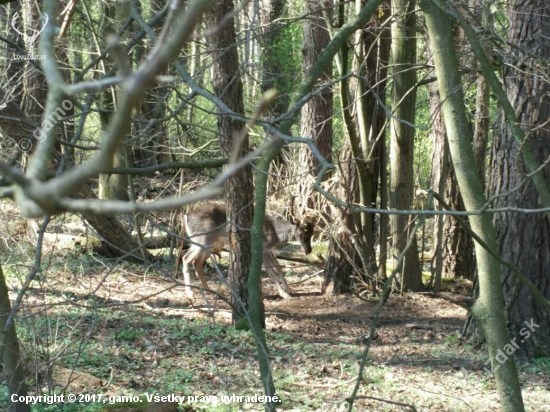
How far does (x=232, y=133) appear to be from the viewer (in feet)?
27.9

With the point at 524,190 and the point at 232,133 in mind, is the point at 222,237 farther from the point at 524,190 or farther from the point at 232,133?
the point at 524,190

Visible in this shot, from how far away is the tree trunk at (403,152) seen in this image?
35.7ft

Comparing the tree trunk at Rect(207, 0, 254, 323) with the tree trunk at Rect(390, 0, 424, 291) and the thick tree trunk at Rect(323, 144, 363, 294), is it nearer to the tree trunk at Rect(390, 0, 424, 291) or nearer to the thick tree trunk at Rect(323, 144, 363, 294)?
the thick tree trunk at Rect(323, 144, 363, 294)

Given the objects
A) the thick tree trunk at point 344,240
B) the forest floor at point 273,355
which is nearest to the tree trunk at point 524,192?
the forest floor at point 273,355

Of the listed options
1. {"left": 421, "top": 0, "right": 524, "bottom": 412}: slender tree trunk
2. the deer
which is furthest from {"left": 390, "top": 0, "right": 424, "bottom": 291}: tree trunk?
{"left": 421, "top": 0, "right": 524, "bottom": 412}: slender tree trunk

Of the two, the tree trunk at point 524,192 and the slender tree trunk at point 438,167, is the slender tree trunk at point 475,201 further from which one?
the slender tree trunk at point 438,167

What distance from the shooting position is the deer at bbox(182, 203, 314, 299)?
12172mm

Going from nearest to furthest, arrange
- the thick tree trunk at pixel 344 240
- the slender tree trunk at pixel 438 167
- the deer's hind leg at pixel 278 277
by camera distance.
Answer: the slender tree trunk at pixel 438 167 → the thick tree trunk at pixel 344 240 → the deer's hind leg at pixel 278 277

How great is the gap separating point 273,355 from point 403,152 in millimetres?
4587

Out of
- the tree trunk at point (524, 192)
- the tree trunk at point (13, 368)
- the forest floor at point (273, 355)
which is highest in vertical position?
the tree trunk at point (524, 192)

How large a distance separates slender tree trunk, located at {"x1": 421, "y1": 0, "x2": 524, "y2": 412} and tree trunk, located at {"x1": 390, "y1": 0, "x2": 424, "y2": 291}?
6476 millimetres

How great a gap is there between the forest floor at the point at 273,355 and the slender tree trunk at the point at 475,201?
1.14 metres

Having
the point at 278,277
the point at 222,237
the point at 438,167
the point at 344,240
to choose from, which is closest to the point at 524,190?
the point at 438,167

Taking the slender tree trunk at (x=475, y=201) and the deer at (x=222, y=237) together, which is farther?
the deer at (x=222, y=237)
